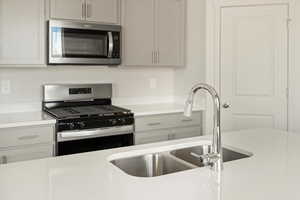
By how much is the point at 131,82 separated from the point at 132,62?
0.43 meters

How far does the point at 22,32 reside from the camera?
9.05 feet

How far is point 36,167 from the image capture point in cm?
150

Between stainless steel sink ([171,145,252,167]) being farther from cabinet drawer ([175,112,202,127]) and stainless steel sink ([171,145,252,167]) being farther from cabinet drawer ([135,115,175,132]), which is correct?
cabinet drawer ([175,112,202,127])

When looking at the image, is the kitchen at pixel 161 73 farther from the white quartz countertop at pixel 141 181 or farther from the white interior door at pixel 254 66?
the white quartz countertop at pixel 141 181

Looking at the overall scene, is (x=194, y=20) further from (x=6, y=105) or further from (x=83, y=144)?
(x=6, y=105)

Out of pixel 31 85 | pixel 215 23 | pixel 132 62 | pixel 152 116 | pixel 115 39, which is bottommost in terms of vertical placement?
pixel 152 116

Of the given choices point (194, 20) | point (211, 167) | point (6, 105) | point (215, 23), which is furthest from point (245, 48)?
point (6, 105)

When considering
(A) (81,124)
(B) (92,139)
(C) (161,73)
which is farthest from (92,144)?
(C) (161,73)

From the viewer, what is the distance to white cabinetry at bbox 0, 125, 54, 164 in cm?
244

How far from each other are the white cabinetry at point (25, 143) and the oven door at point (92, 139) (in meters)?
0.09

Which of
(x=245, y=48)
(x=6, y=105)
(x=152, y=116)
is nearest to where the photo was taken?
(x=6, y=105)

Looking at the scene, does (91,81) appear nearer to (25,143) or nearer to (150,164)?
(25,143)

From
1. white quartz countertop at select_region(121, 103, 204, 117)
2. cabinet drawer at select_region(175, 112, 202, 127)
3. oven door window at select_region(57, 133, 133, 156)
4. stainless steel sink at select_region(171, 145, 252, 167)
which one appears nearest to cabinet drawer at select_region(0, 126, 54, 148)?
oven door window at select_region(57, 133, 133, 156)

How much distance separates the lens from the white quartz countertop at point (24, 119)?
2.46m
